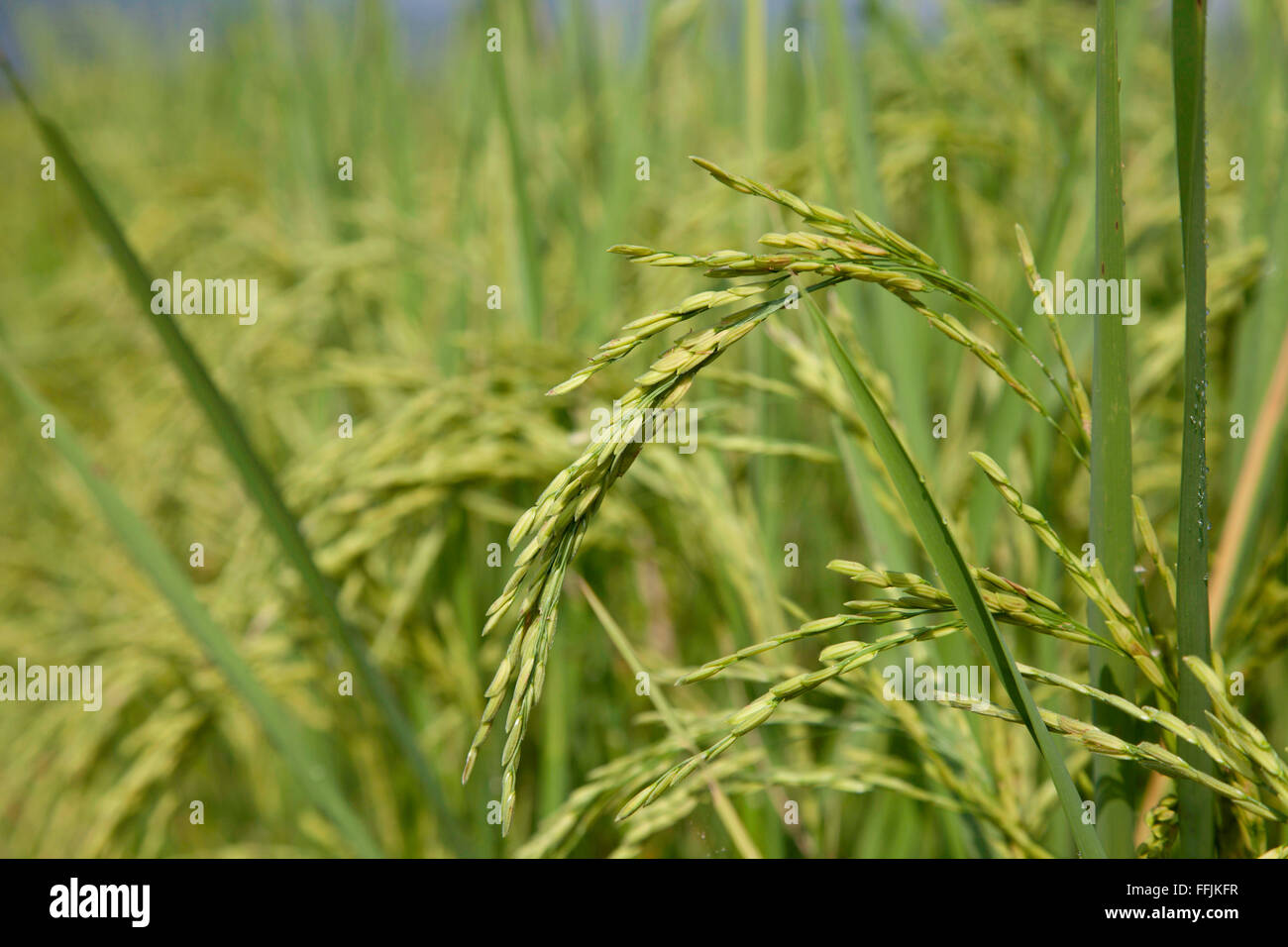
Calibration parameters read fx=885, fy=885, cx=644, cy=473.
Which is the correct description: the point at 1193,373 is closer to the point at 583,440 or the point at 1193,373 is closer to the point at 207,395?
the point at 583,440

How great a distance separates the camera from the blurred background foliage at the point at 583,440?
76cm

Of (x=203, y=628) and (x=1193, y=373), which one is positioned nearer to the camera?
(x=1193, y=373)

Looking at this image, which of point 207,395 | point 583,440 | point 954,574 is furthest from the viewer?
point 583,440

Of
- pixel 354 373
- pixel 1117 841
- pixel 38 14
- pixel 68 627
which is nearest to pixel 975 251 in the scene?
pixel 354 373

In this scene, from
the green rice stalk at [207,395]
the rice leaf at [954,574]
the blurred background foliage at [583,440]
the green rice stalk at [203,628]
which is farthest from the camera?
the blurred background foliage at [583,440]

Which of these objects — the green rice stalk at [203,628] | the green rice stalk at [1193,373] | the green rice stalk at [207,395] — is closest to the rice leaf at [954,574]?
the green rice stalk at [1193,373]

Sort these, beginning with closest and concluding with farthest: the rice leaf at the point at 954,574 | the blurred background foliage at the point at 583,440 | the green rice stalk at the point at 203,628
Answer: the rice leaf at the point at 954,574 → the green rice stalk at the point at 203,628 → the blurred background foliage at the point at 583,440

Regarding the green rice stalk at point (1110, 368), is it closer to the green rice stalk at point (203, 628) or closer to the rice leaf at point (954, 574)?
the rice leaf at point (954, 574)

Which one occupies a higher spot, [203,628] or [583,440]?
[583,440]

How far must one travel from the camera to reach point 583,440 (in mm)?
711

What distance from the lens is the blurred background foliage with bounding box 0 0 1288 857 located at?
0.76m

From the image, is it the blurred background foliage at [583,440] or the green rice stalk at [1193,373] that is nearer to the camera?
the green rice stalk at [1193,373]

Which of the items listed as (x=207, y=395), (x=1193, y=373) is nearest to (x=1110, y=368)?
(x=1193, y=373)
